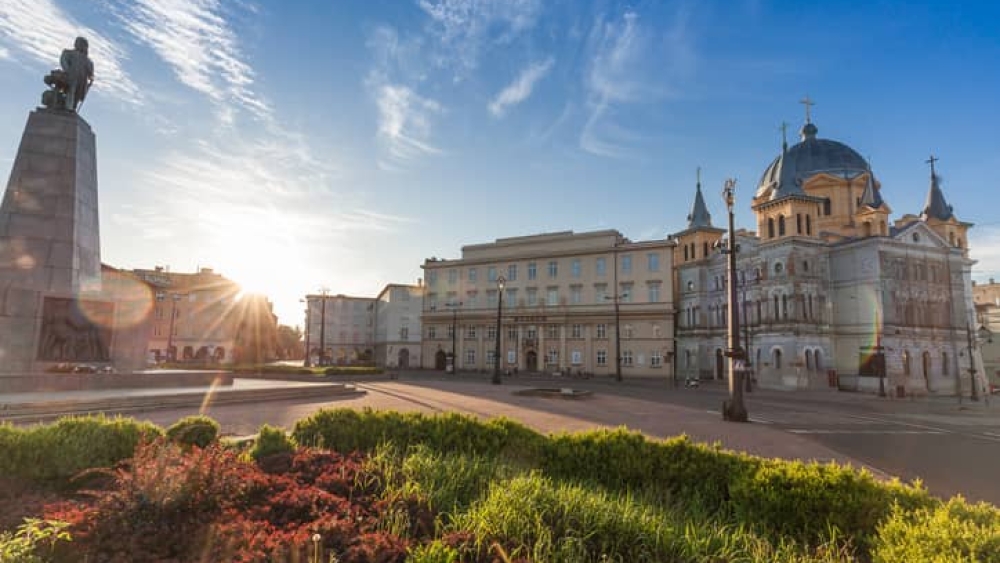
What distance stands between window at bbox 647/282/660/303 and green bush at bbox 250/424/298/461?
4866cm

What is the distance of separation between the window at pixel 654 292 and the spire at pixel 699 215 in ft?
41.6

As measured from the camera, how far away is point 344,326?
275 ft

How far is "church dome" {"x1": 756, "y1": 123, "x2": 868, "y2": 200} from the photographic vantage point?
174 feet

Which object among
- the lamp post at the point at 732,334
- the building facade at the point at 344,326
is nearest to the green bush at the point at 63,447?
the lamp post at the point at 732,334

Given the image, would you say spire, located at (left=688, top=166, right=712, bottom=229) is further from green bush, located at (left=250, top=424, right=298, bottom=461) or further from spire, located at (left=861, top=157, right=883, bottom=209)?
green bush, located at (left=250, top=424, right=298, bottom=461)

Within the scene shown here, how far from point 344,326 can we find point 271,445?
262 ft

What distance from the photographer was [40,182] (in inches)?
725

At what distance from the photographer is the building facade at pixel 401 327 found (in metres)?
73.1

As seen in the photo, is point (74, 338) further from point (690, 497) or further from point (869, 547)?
point (869, 547)

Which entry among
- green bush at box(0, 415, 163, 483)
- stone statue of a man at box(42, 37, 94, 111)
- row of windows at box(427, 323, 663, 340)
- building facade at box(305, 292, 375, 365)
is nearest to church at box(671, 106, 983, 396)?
row of windows at box(427, 323, 663, 340)

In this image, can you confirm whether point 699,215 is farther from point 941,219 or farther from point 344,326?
point 344,326

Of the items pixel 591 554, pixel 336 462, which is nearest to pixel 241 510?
pixel 336 462

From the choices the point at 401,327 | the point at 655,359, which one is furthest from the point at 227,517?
the point at 401,327

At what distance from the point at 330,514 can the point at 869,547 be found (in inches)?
228
